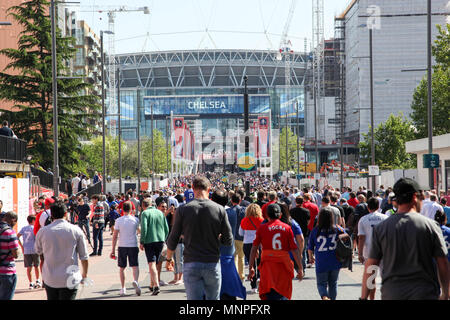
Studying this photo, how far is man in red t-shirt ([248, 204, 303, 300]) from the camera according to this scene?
26.5ft

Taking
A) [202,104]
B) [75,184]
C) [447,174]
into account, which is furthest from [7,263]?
[202,104]

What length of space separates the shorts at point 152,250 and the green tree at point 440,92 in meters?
32.7

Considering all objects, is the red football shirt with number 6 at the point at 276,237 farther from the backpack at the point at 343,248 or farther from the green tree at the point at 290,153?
the green tree at the point at 290,153

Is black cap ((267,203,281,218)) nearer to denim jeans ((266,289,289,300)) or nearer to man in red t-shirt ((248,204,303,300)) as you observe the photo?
man in red t-shirt ((248,204,303,300))

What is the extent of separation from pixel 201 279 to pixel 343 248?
110 inches

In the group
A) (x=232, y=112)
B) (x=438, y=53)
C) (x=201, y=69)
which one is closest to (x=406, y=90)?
(x=438, y=53)

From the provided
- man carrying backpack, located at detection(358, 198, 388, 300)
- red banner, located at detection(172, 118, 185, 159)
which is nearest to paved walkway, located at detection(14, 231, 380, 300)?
man carrying backpack, located at detection(358, 198, 388, 300)

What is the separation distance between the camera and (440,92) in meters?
44.7

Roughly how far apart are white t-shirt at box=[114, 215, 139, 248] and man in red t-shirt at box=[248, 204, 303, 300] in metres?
3.73

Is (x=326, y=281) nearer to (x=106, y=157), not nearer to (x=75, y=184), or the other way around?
(x=75, y=184)

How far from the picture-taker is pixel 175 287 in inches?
503

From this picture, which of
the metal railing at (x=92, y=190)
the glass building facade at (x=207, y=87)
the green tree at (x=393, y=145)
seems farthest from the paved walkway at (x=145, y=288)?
the glass building facade at (x=207, y=87)

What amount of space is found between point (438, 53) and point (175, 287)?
33.0 m
